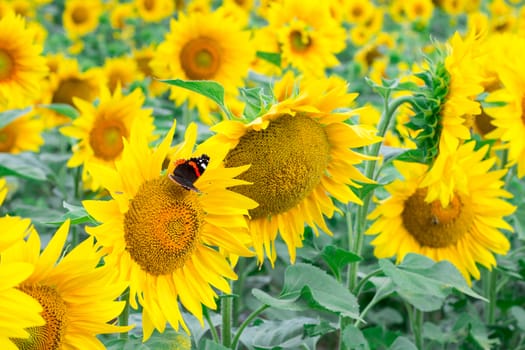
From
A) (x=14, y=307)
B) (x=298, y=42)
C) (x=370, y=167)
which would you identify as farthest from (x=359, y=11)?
(x=14, y=307)

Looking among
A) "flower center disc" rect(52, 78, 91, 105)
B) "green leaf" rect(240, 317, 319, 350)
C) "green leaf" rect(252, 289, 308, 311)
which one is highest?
"flower center disc" rect(52, 78, 91, 105)

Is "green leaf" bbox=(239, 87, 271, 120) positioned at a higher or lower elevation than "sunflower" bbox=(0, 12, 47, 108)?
lower

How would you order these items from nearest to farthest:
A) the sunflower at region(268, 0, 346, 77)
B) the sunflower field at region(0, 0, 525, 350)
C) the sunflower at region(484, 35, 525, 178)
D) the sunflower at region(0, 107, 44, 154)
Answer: the sunflower field at region(0, 0, 525, 350)
the sunflower at region(484, 35, 525, 178)
the sunflower at region(0, 107, 44, 154)
the sunflower at region(268, 0, 346, 77)

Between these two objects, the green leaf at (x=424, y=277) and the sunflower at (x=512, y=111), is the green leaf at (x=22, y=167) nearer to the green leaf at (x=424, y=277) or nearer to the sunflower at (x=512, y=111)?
the green leaf at (x=424, y=277)

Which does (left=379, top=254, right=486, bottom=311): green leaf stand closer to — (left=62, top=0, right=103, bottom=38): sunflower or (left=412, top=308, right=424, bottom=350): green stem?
(left=412, top=308, right=424, bottom=350): green stem

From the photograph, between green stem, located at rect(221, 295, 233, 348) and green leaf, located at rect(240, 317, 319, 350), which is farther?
green leaf, located at rect(240, 317, 319, 350)

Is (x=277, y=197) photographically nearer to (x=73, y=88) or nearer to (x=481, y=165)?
(x=481, y=165)

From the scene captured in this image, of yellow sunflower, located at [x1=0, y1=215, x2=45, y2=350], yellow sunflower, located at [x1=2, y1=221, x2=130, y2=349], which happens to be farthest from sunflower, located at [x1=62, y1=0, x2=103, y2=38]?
yellow sunflower, located at [x1=0, y1=215, x2=45, y2=350]
